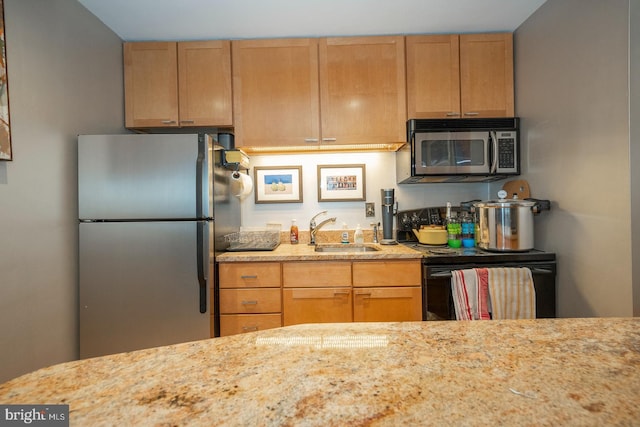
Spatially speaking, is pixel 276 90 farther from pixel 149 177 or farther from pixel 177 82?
pixel 149 177

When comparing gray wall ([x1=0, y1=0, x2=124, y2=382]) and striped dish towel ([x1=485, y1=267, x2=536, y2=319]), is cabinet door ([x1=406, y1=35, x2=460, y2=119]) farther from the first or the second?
gray wall ([x1=0, y1=0, x2=124, y2=382])

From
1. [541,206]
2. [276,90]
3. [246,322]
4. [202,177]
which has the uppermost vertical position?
[276,90]

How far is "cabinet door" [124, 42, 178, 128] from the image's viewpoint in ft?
7.43

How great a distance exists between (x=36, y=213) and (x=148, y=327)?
87 centimetres

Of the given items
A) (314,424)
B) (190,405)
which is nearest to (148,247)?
(190,405)

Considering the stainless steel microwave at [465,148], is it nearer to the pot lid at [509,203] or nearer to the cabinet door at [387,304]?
the pot lid at [509,203]

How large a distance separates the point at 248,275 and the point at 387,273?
35.7 inches

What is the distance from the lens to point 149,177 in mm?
1889

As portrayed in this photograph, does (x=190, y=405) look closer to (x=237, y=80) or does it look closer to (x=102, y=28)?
(x=237, y=80)

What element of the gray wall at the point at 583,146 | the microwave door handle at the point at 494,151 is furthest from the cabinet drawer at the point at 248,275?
the gray wall at the point at 583,146

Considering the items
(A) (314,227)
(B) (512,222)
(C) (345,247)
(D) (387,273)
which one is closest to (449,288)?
(D) (387,273)

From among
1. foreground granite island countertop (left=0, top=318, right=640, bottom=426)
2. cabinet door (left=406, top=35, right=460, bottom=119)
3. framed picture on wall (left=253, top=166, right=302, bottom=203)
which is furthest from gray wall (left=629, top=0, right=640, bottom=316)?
framed picture on wall (left=253, top=166, right=302, bottom=203)

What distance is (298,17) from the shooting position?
2.06 metres

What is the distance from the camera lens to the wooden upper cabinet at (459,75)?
2258 millimetres
